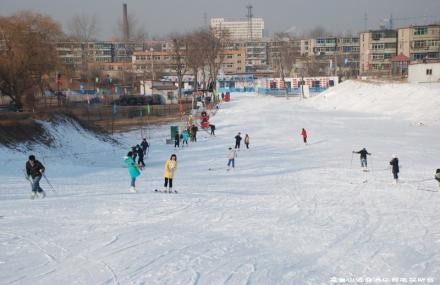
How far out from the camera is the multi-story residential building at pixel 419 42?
84.3 meters

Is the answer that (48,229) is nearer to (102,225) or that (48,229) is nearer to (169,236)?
(102,225)

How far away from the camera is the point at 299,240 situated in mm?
10766

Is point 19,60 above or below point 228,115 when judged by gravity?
above

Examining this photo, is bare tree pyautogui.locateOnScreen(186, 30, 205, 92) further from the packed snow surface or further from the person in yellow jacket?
the person in yellow jacket

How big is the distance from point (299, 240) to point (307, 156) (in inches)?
578

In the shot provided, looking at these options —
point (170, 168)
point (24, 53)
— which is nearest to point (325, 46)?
point (24, 53)

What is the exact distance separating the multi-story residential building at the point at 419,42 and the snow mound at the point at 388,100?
30218 millimetres

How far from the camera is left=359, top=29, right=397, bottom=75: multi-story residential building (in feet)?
301

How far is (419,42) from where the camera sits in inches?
3383

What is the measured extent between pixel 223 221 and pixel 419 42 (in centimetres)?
8400

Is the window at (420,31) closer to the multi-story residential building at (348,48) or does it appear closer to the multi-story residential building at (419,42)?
the multi-story residential building at (419,42)

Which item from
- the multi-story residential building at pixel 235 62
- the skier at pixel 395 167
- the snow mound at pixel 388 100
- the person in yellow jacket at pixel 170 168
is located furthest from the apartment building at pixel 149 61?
the person in yellow jacket at pixel 170 168

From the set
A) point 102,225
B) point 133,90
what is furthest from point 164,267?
point 133,90

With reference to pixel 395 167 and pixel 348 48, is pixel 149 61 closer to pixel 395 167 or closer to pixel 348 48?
pixel 348 48
